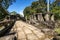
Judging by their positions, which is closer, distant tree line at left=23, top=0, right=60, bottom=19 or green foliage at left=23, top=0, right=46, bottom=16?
distant tree line at left=23, top=0, right=60, bottom=19

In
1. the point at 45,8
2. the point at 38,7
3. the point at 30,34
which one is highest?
the point at 38,7

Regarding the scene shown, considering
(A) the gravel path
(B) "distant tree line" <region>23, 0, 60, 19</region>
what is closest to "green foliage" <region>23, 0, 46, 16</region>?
(B) "distant tree line" <region>23, 0, 60, 19</region>

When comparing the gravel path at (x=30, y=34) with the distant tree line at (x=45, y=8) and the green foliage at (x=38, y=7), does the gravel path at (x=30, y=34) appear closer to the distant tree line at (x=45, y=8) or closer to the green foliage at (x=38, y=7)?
the distant tree line at (x=45, y=8)

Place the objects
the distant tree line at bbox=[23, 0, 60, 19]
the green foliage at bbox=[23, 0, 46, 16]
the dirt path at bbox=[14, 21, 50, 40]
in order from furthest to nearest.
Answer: the green foliage at bbox=[23, 0, 46, 16] → the distant tree line at bbox=[23, 0, 60, 19] → the dirt path at bbox=[14, 21, 50, 40]

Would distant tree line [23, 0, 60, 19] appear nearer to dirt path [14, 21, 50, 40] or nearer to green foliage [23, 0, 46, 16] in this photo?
green foliage [23, 0, 46, 16]

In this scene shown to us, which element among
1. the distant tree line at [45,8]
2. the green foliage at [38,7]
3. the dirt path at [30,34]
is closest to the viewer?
the dirt path at [30,34]

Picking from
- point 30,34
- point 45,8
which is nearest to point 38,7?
point 45,8

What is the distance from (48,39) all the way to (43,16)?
669 cm

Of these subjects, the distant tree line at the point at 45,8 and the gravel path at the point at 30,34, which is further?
the distant tree line at the point at 45,8

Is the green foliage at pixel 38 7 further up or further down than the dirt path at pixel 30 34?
further up

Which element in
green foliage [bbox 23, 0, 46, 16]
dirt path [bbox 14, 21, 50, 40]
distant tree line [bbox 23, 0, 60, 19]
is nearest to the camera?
dirt path [bbox 14, 21, 50, 40]

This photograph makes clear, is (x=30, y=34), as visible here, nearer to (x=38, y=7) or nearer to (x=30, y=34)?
(x=30, y=34)

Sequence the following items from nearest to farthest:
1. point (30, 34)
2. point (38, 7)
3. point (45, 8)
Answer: point (30, 34)
point (45, 8)
point (38, 7)

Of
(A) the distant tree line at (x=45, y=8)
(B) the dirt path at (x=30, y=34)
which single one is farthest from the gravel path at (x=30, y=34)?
(A) the distant tree line at (x=45, y=8)
